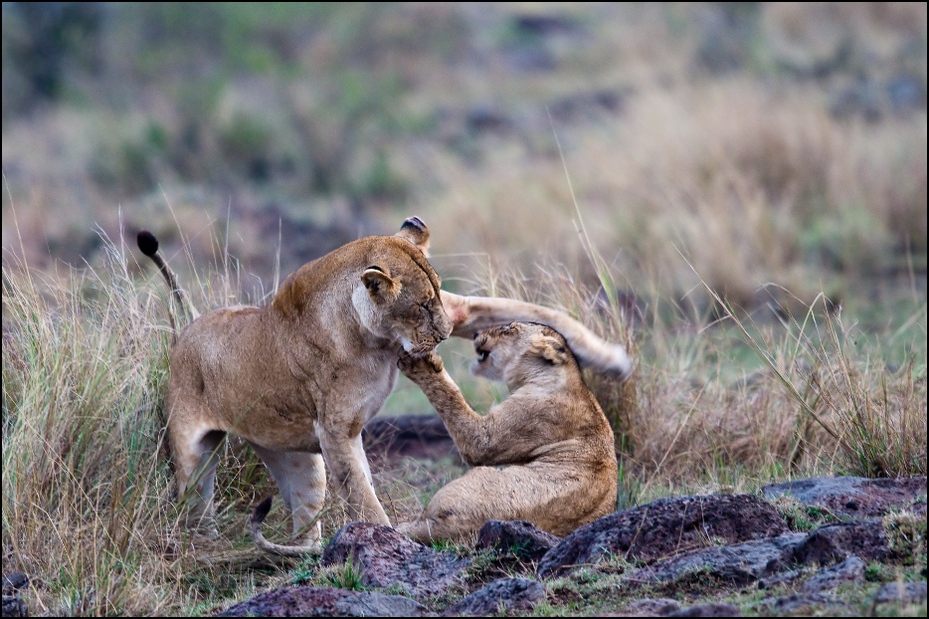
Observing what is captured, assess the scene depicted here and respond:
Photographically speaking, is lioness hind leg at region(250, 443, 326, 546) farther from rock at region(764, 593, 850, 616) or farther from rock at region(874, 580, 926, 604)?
rock at region(874, 580, 926, 604)

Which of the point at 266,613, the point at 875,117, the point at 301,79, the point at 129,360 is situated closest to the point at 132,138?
the point at 301,79

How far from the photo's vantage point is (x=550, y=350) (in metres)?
6.01

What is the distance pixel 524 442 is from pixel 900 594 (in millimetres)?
2352

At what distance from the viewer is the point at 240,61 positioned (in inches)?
1065

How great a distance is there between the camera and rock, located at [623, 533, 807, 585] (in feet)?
14.5

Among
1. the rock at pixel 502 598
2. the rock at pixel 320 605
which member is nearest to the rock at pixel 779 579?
the rock at pixel 502 598

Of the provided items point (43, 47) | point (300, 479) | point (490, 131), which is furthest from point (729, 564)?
point (43, 47)

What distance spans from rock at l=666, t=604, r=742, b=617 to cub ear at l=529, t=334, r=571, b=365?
226 cm

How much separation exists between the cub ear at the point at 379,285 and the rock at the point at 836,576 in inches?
77.7

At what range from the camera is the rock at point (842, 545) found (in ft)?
14.4

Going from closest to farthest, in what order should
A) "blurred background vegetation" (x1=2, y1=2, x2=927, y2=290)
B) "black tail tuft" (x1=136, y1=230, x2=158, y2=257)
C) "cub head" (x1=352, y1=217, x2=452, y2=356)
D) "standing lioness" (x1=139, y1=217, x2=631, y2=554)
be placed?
"cub head" (x1=352, y1=217, x2=452, y2=356)
"standing lioness" (x1=139, y1=217, x2=631, y2=554)
"black tail tuft" (x1=136, y1=230, x2=158, y2=257)
"blurred background vegetation" (x1=2, y1=2, x2=927, y2=290)

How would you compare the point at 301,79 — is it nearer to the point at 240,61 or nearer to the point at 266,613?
the point at 240,61

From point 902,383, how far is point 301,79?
2132cm

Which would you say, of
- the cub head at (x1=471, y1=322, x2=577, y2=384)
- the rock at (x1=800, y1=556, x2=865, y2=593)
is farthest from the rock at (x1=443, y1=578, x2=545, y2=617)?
the cub head at (x1=471, y1=322, x2=577, y2=384)
